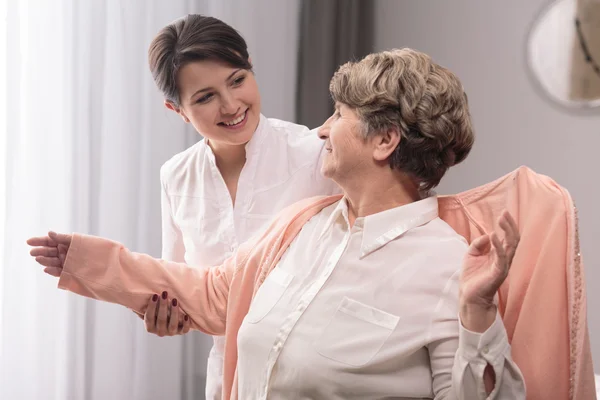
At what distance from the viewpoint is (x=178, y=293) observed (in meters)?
1.64

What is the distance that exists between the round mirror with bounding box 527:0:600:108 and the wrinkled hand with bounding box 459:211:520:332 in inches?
78.8

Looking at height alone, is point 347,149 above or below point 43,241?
above

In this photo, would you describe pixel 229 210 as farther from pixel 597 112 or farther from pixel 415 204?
pixel 597 112

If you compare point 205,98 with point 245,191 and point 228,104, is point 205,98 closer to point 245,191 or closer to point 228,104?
point 228,104

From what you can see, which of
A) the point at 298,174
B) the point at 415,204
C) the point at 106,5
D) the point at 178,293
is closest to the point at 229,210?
the point at 298,174

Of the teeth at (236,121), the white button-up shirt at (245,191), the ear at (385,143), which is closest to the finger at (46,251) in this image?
the white button-up shirt at (245,191)

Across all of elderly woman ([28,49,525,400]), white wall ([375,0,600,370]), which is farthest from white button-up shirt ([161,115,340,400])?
white wall ([375,0,600,370])

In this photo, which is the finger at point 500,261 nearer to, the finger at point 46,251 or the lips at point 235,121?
the lips at point 235,121

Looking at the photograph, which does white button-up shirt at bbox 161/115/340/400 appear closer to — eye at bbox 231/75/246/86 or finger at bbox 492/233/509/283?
eye at bbox 231/75/246/86

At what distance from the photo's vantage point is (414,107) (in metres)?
1.38

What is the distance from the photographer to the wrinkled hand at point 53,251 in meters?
1.57

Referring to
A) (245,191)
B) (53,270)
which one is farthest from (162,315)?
(245,191)

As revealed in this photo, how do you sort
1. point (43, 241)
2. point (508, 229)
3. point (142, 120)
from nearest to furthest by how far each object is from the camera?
point (508, 229), point (43, 241), point (142, 120)

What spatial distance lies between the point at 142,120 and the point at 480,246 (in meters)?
2.01
